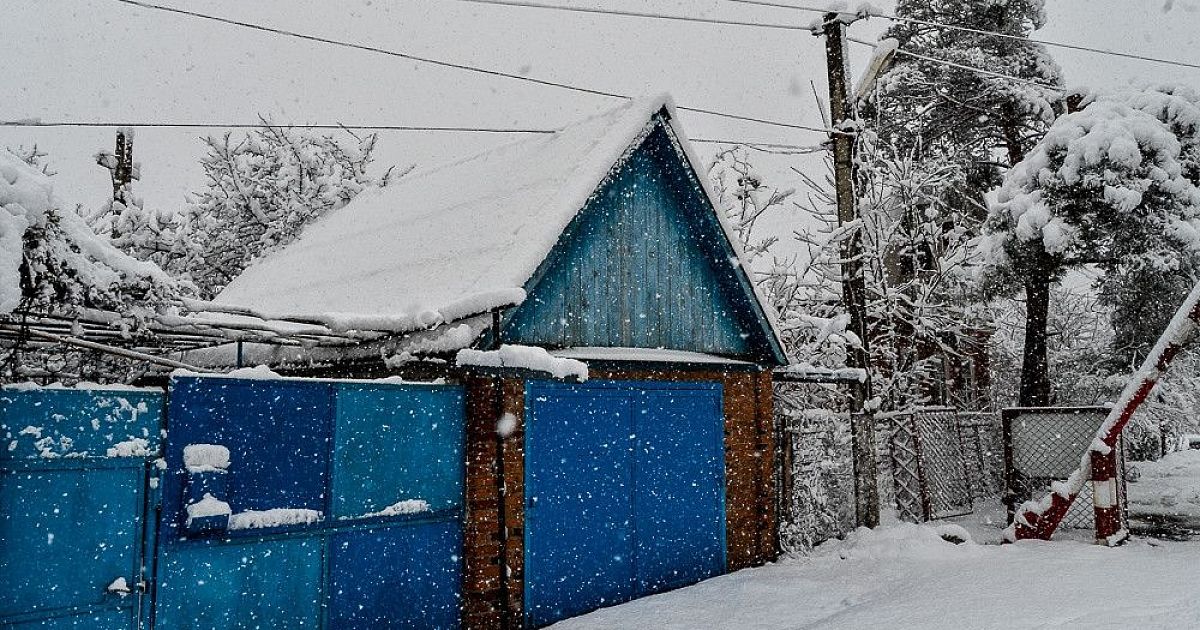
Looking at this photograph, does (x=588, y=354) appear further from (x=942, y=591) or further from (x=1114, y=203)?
(x=1114, y=203)

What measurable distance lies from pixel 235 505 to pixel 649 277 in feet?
15.8

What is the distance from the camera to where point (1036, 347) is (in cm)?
1590

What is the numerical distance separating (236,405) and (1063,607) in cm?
659

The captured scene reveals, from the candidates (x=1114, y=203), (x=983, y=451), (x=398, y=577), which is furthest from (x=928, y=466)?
(x=398, y=577)

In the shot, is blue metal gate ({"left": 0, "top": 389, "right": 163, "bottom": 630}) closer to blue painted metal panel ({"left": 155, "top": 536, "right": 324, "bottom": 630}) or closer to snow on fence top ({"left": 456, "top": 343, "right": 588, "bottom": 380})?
blue painted metal panel ({"left": 155, "top": 536, "right": 324, "bottom": 630})

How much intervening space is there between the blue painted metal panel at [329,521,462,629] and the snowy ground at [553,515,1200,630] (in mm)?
1100

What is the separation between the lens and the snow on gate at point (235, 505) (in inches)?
192

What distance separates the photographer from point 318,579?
613 cm

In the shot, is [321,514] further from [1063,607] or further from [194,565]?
[1063,607]

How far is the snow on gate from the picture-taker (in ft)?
16.0

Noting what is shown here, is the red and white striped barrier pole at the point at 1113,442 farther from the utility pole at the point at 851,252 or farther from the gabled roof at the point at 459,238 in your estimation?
the gabled roof at the point at 459,238

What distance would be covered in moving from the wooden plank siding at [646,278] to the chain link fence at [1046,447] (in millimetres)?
3675

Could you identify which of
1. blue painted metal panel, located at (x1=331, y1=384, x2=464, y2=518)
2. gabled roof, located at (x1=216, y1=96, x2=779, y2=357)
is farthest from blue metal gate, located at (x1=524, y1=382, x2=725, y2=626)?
gabled roof, located at (x1=216, y1=96, x2=779, y2=357)

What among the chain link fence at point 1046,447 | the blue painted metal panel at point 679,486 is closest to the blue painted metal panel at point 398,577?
the blue painted metal panel at point 679,486
